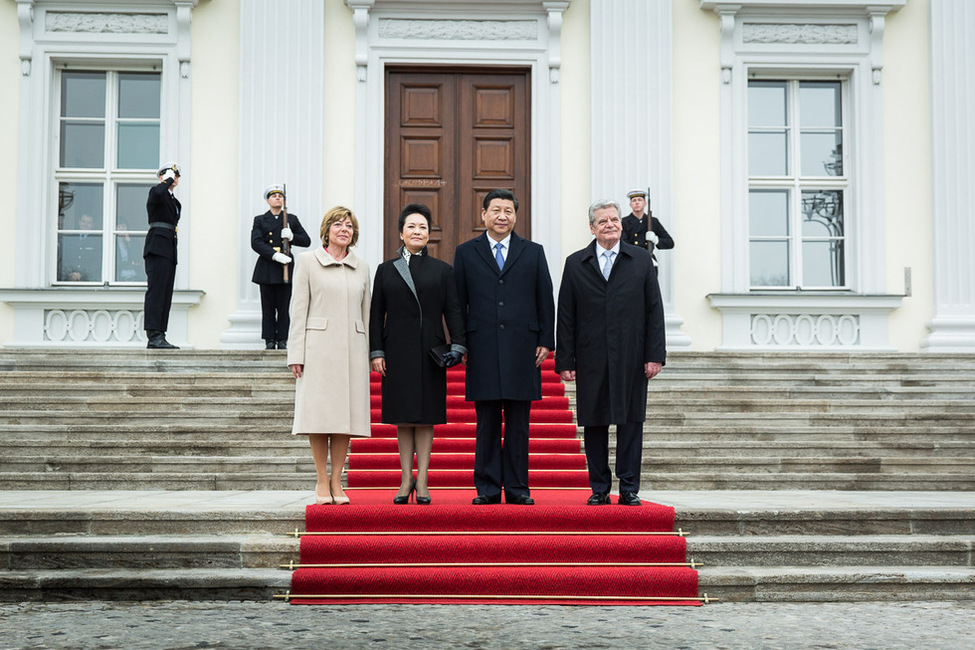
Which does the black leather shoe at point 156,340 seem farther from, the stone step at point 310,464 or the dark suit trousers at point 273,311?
the stone step at point 310,464

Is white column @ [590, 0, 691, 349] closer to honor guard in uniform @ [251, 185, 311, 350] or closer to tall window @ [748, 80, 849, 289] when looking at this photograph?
tall window @ [748, 80, 849, 289]

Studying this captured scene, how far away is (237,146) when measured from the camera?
1199cm

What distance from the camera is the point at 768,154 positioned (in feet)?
40.9

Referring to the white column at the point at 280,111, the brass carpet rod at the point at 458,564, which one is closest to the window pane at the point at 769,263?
the white column at the point at 280,111

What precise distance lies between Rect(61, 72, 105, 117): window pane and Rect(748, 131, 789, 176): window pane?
23.1 feet

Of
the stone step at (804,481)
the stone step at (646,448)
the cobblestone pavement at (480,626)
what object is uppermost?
the stone step at (646,448)

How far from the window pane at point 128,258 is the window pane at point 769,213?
6575 millimetres

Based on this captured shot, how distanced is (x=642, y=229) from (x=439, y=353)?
17.6 ft

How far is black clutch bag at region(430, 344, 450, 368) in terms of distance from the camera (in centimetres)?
645

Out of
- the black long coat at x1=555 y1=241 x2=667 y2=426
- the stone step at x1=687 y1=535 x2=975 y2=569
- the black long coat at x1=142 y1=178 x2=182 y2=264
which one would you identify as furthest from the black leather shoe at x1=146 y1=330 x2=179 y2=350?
the stone step at x1=687 y1=535 x2=975 y2=569

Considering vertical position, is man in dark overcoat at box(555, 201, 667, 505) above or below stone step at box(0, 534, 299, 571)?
above

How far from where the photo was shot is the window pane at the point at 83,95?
40.2 ft

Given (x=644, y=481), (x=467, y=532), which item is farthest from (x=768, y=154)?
(x=467, y=532)

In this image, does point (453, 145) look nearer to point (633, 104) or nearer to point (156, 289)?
point (633, 104)
